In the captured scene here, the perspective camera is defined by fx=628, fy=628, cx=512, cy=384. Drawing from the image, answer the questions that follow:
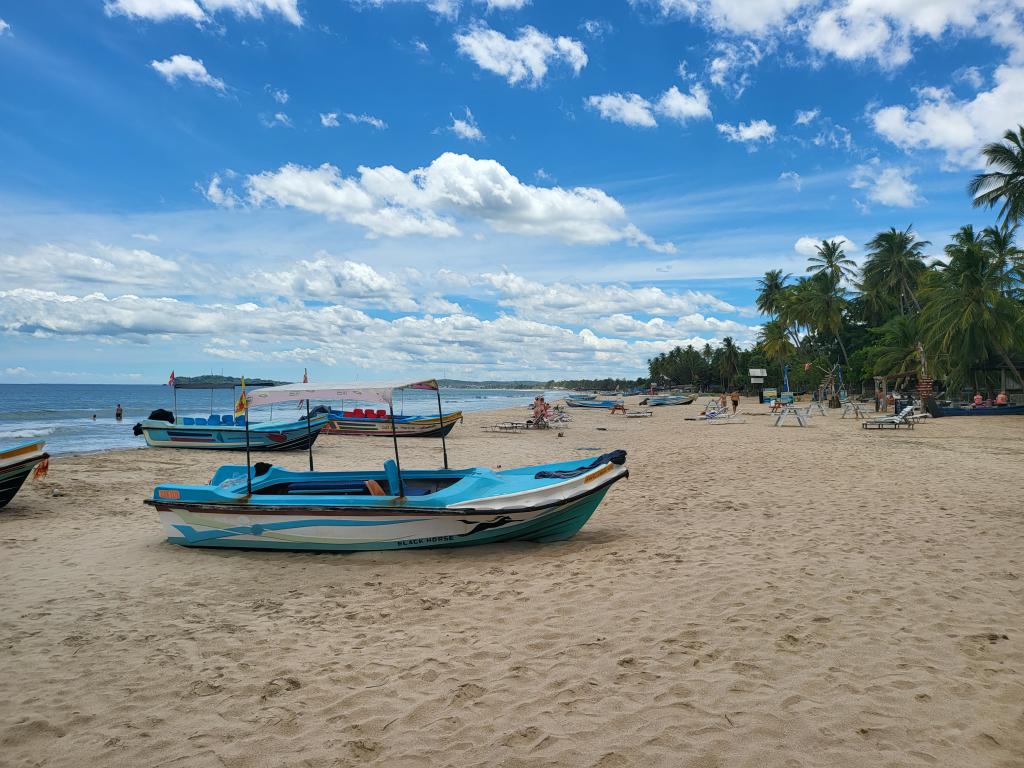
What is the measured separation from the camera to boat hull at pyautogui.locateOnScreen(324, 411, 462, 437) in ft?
82.8

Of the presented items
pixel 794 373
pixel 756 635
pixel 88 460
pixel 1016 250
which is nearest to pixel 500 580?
pixel 756 635

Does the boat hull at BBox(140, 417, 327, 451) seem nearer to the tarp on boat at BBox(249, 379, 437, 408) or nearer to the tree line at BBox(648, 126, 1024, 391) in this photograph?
the tarp on boat at BBox(249, 379, 437, 408)

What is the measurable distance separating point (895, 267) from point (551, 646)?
52.7 meters

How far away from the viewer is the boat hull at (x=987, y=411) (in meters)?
27.3

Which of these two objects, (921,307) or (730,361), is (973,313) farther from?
(730,361)

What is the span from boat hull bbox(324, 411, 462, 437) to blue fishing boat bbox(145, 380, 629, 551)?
1689 centimetres

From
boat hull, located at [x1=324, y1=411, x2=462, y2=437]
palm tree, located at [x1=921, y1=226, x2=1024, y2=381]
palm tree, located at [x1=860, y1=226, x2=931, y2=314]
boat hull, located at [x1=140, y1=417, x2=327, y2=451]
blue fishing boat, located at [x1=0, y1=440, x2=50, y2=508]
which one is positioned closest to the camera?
blue fishing boat, located at [x1=0, y1=440, x2=50, y2=508]

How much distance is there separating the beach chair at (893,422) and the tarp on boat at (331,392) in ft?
65.3

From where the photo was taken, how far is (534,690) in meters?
3.82

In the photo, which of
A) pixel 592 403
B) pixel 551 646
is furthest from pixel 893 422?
pixel 592 403

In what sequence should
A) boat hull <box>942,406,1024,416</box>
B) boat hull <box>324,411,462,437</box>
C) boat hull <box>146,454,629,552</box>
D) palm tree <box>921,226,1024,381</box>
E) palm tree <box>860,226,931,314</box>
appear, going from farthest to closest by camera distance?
palm tree <box>860,226,931,314</box>, palm tree <box>921,226,1024,381</box>, boat hull <box>942,406,1024,416</box>, boat hull <box>324,411,462,437</box>, boat hull <box>146,454,629,552</box>

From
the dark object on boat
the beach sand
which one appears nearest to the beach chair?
the beach sand

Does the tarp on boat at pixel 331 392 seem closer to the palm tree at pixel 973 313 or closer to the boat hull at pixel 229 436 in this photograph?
the boat hull at pixel 229 436

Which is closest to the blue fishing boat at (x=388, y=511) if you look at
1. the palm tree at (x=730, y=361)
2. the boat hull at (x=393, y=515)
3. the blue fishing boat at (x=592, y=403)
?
the boat hull at (x=393, y=515)
